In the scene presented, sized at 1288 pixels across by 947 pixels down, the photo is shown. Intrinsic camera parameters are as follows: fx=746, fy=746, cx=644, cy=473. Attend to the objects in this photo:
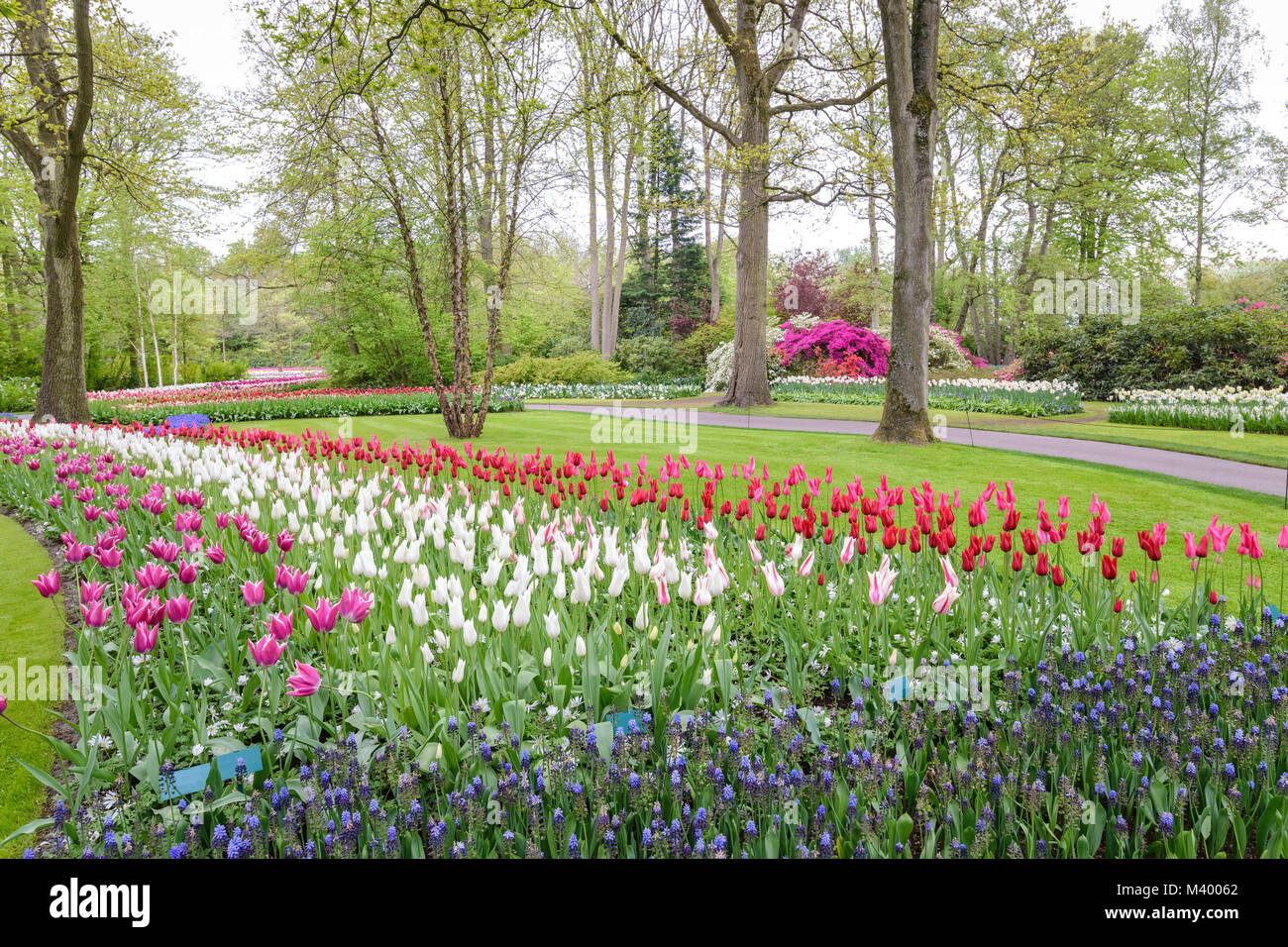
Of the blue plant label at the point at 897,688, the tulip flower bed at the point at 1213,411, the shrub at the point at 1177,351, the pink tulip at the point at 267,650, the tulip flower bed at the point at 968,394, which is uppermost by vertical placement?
the shrub at the point at 1177,351

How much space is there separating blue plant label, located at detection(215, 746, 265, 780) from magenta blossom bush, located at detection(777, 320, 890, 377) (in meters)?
23.0

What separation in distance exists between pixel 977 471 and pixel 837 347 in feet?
55.4

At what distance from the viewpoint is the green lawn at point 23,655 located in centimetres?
244

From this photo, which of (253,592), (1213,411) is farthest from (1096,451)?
(253,592)

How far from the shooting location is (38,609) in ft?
14.3

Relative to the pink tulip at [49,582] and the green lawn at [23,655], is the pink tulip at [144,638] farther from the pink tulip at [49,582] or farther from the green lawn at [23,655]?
the pink tulip at [49,582]

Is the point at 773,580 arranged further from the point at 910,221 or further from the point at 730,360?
the point at 730,360

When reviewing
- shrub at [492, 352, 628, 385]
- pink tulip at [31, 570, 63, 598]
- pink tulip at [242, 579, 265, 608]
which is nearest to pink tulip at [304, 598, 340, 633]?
pink tulip at [242, 579, 265, 608]

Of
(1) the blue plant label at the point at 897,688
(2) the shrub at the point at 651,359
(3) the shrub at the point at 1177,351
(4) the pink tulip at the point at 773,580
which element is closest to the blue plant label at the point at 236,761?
(4) the pink tulip at the point at 773,580

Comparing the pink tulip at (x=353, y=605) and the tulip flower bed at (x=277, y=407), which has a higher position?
the tulip flower bed at (x=277, y=407)

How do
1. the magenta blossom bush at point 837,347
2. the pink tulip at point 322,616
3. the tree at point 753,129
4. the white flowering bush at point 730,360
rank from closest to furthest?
1. the pink tulip at point 322,616
2. the tree at point 753,129
3. the white flowering bush at point 730,360
4. the magenta blossom bush at point 837,347

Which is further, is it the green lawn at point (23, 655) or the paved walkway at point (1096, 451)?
the paved walkway at point (1096, 451)

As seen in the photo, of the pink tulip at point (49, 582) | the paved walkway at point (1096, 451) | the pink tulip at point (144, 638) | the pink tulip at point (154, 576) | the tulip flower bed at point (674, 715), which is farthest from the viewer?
the paved walkway at point (1096, 451)

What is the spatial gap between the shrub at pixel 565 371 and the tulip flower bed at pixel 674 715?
2266cm
